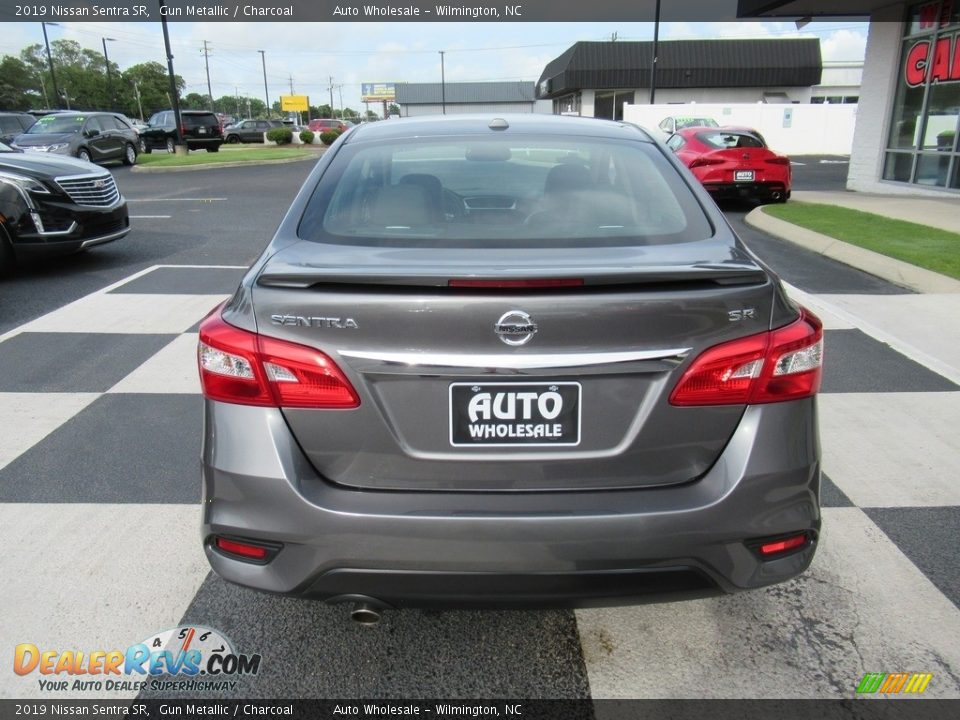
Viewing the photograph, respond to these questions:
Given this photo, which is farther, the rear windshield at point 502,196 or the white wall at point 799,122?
the white wall at point 799,122

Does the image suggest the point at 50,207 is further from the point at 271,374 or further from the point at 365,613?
the point at 365,613

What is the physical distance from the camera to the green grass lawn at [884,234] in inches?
314

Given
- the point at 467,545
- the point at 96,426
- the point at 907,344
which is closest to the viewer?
the point at 467,545

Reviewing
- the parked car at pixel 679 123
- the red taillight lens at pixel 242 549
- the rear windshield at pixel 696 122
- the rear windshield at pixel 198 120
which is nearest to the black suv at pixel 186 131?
the rear windshield at pixel 198 120

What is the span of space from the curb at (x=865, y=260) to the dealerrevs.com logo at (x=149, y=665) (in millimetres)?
6971

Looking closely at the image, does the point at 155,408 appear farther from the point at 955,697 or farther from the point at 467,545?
the point at 955,697

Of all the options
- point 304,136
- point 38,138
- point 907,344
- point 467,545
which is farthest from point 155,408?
point 304,136

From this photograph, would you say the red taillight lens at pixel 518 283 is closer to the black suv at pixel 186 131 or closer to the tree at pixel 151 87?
the black suv at pixel 186 131

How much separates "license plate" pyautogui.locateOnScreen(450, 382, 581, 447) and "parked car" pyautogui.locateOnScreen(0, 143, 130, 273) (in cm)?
701

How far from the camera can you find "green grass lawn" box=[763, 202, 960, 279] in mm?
7966

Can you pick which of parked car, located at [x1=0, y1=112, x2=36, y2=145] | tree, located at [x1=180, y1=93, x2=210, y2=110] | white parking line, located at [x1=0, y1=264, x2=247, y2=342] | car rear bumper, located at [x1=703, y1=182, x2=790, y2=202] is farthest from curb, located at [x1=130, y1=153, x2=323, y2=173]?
tree, located at [x1=180, y1=93, x2=210, y2=110]

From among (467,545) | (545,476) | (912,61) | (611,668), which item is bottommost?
(611,668)

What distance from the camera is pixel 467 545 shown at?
1890mm

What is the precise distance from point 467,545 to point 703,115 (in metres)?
33.5
